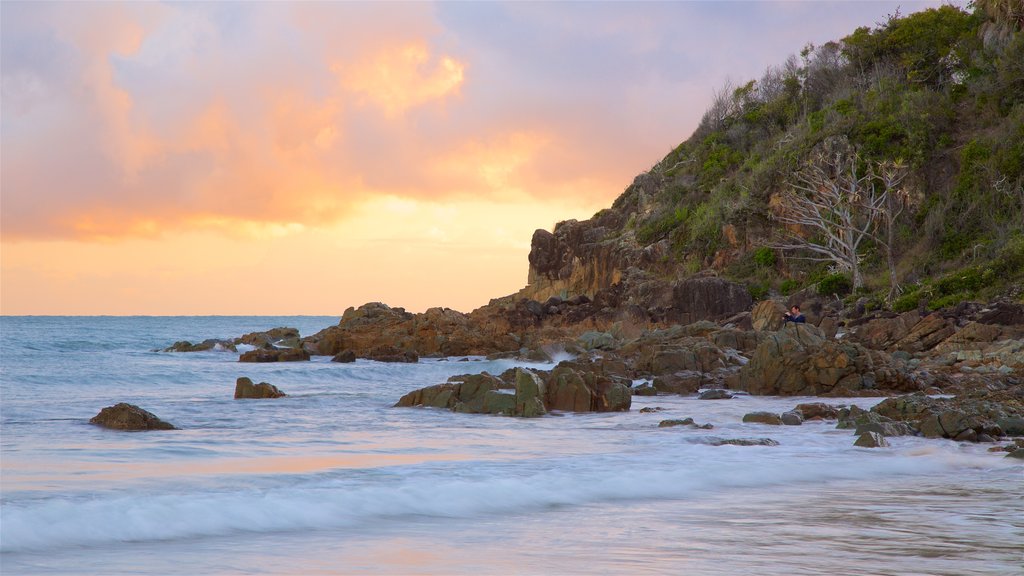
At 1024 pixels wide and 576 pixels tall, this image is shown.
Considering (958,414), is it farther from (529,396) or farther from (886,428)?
(529,396)

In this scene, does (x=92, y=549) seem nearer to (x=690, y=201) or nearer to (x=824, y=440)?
(x=824, y=440)

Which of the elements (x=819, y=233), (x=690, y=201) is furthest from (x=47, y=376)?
(x=690, y=201)

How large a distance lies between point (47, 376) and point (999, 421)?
2225 centimetres

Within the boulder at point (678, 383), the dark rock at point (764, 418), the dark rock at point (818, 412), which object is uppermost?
the boulder at point (678, 383)

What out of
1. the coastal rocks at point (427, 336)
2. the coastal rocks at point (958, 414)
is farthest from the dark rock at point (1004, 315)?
the coastal rocks at point (427, 336)

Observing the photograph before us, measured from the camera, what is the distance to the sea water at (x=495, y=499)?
232 inches

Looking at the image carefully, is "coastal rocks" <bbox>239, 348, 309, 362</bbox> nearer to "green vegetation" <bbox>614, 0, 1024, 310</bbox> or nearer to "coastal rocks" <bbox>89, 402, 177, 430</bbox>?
"green vegetation" <bbox>614, 0, 1024, 310</bbox>

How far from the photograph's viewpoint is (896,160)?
3675cm

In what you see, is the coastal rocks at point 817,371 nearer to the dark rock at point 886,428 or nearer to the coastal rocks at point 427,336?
the dark rock at point 886,428

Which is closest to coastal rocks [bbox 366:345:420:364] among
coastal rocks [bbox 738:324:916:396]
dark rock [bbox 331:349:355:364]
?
dark rock [bbox 331:349:355:364]

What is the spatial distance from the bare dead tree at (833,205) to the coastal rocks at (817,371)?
Result: 16530mm

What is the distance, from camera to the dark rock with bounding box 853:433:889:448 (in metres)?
10.9

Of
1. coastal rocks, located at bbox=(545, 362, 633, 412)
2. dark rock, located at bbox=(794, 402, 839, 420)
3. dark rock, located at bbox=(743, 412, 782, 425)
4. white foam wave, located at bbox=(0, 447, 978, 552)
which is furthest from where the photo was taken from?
coastal rocks, located at bbox=(545, 362, 633, 412)

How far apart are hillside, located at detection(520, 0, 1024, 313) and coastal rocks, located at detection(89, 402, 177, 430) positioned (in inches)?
895
